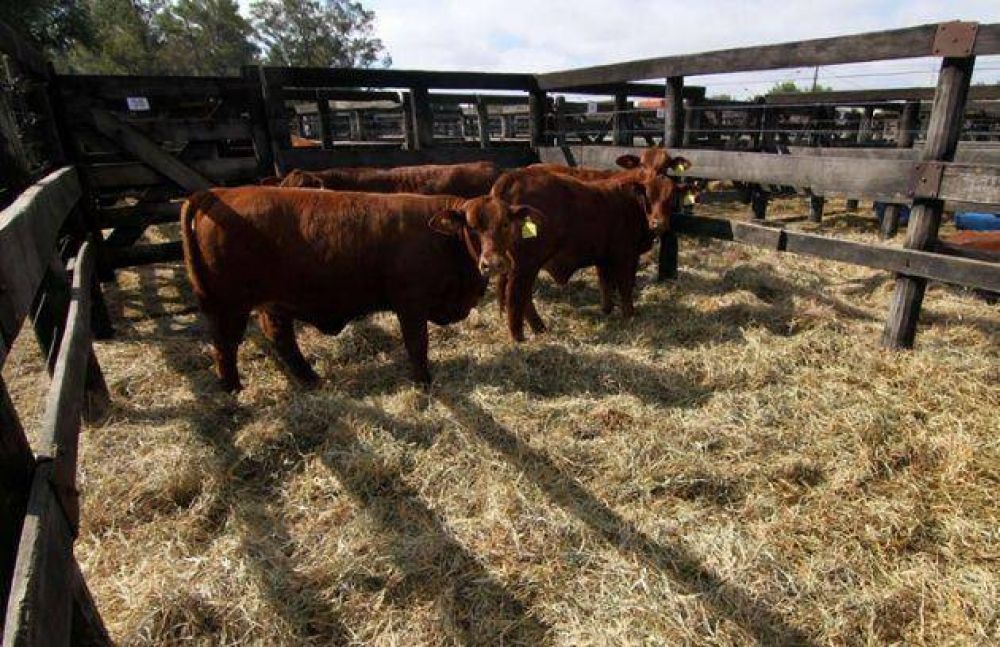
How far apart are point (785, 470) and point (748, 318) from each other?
8.70 ft

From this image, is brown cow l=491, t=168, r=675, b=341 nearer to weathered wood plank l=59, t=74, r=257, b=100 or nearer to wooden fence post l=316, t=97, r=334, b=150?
wooden fence post l=316, t=97, r=334, b=150

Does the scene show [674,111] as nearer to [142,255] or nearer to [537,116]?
[537,116]

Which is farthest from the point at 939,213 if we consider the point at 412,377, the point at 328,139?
the point at 328,139

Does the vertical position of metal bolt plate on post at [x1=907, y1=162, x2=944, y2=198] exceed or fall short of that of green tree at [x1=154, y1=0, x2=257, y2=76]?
it falls short

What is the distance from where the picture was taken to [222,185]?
6094 mm

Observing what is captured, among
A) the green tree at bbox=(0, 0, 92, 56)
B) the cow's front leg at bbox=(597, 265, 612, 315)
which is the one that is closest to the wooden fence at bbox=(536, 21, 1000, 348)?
the cow's front leg at bbox=(597, 265, 612, 315)

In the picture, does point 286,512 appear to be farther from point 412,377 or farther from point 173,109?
point 173,109

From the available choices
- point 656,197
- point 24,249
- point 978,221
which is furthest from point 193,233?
point 978,221

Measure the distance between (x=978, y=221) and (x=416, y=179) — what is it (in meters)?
7.73

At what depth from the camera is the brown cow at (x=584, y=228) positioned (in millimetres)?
5410

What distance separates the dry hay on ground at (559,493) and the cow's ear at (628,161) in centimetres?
243

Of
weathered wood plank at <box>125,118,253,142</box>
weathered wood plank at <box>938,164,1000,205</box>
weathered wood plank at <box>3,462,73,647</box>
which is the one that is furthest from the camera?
weathered wood plank at <box>125,118,253,142</box>

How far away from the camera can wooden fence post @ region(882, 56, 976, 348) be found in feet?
12.6

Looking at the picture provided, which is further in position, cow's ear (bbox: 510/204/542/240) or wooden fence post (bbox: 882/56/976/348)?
cow's ear (bbox: 510/204/542/240)
